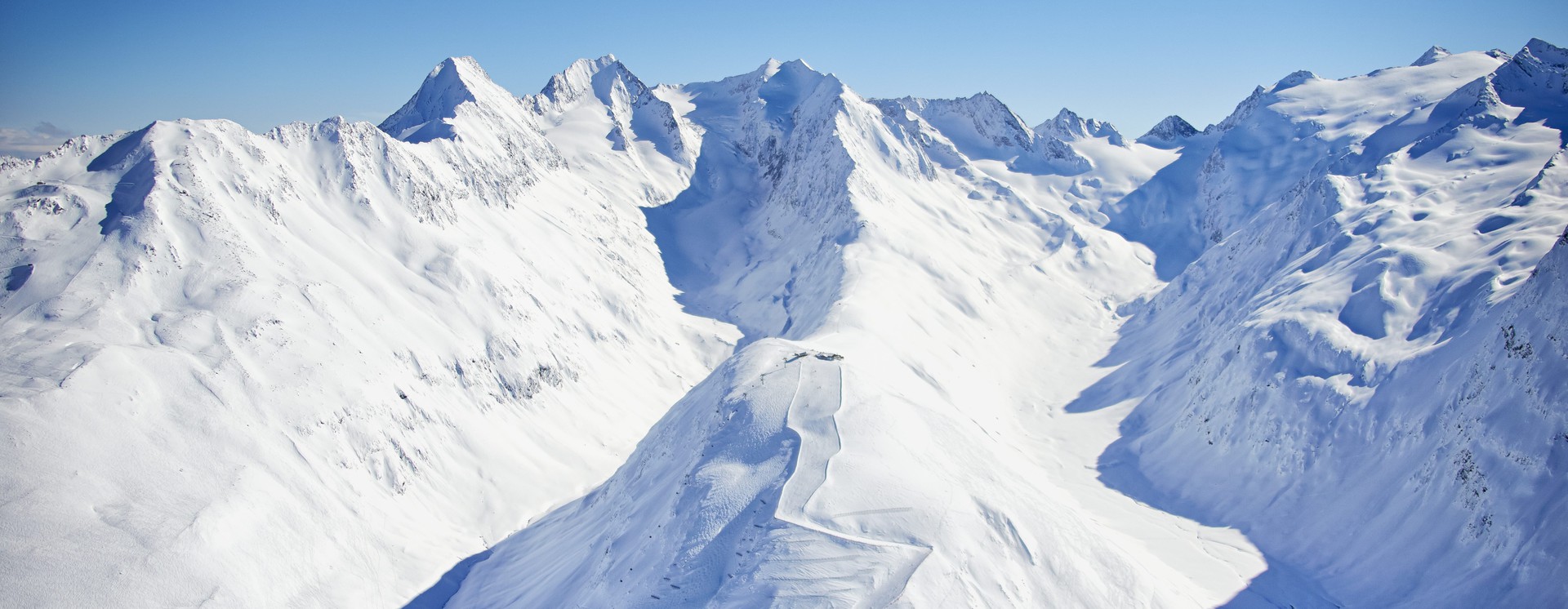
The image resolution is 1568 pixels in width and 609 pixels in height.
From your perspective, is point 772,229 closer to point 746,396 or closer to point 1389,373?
point 746,396

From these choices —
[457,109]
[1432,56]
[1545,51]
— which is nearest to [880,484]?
[457,109]

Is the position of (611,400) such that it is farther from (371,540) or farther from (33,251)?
(33,251)

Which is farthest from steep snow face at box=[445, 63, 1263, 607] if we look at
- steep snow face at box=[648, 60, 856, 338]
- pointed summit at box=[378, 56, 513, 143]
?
pointed summit at box=[378, 56, 513, 143]

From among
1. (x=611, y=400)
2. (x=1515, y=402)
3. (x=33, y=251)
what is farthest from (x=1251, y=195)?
(x=33, y=251)

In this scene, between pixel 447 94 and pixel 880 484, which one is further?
pixel 447 94

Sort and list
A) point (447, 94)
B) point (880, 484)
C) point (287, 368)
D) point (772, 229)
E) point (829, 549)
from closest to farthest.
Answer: point (829, 549), point (880, 484), point (287, 368), point (447, 94), point (772, 229)

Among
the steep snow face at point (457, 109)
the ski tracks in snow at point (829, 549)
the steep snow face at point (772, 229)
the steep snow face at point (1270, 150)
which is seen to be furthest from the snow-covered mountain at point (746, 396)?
the steep snow face at point (1270, 150)

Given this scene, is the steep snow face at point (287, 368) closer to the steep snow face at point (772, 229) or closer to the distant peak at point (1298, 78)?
the steep snow face at point (772, 229)
